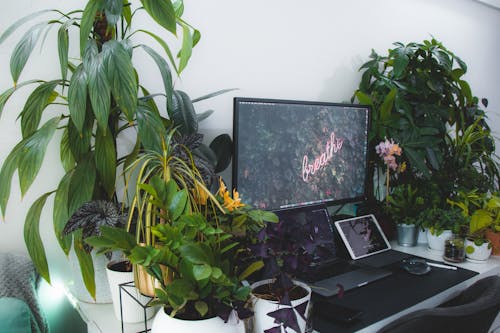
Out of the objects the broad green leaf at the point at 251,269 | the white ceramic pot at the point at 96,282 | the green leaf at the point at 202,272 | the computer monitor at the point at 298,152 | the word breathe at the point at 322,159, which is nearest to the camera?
the green leaf at the point at 202,272

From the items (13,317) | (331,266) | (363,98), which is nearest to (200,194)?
(13,317)

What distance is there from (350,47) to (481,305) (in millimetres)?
1425

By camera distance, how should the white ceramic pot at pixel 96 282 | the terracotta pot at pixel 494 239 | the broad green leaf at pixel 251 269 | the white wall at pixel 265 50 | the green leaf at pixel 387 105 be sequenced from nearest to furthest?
the broad green leaf at pixel 251 269, the white ceramic pot at pixel 96 282, the white wall at pixel 265 50, the terracotta pot at pixel 494 239, the green leaf at pixel 387 105

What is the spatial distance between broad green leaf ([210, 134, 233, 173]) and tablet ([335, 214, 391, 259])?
22.9 inches

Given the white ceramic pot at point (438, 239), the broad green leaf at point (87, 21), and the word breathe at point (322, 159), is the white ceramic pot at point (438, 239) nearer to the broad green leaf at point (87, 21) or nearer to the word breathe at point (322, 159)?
the word breathe at point (322, 159)

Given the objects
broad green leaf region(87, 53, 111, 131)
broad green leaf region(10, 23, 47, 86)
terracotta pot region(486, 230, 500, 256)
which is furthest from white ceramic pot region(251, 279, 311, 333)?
terracotta pot region(486, 230, 500, 256)

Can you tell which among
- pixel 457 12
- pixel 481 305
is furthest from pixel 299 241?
pixel 457 12

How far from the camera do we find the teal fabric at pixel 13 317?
0.92m

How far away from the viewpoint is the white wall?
4.04ft

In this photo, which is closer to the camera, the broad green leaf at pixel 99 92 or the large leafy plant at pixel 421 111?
the broad green leaf at pixel 99 92

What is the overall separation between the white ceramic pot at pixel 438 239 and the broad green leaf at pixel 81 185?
143cm

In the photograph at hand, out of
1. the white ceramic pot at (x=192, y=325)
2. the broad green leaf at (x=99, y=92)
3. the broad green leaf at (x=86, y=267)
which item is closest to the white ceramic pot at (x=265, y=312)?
the white ceramic pot at (x=192, y=325)

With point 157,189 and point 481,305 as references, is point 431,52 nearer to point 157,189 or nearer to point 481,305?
point 481,305

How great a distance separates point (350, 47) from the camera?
203 centimetres
